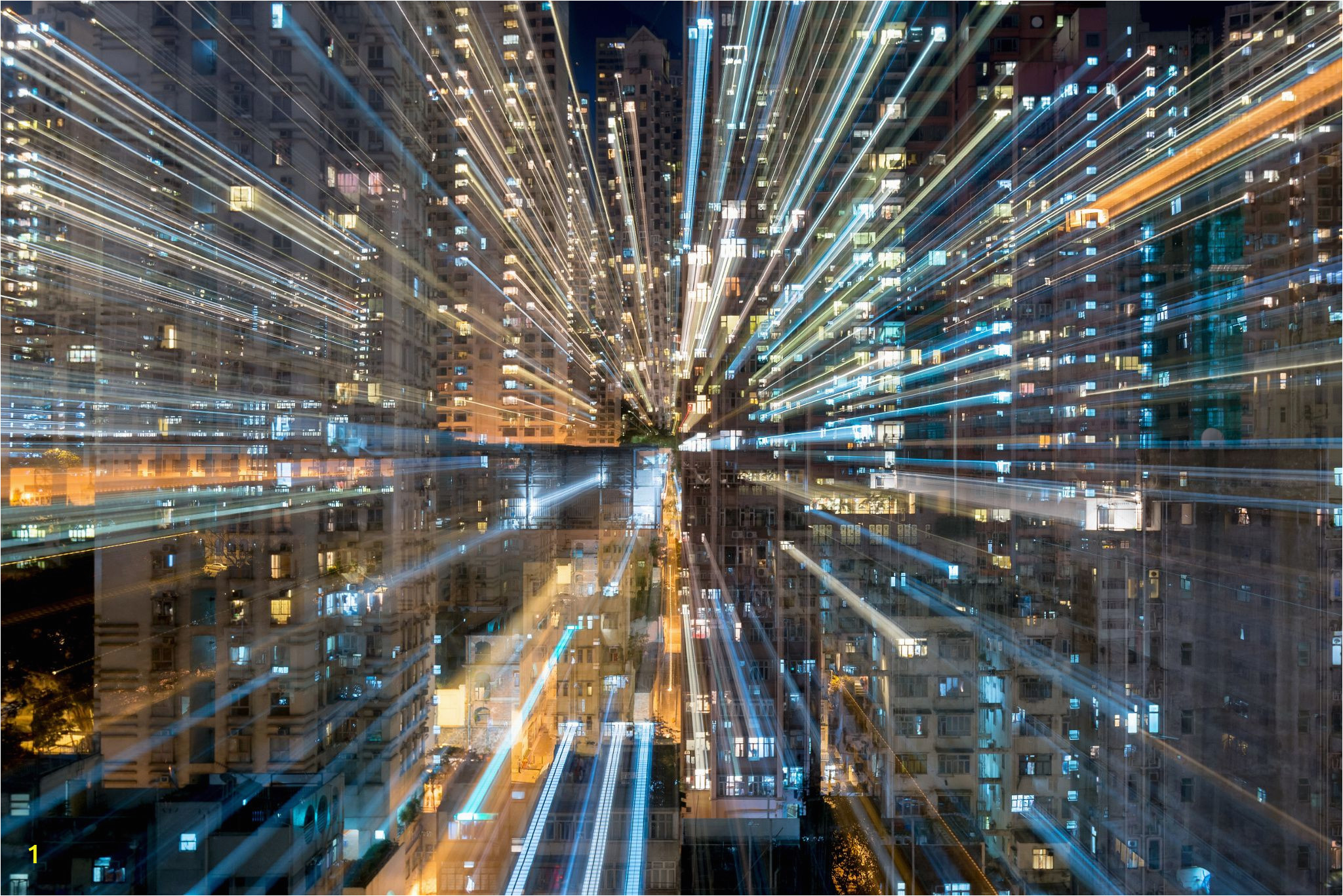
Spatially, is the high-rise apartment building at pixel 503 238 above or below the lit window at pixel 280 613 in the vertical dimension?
above

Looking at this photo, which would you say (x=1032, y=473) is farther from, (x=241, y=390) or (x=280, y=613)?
(x=241, y=390)

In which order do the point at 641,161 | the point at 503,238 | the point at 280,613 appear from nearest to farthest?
the point at 280,613 → the point at 641,161 → the point at 503,238

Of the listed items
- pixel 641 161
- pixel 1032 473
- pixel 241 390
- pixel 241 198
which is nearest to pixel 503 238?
pixel 641 161

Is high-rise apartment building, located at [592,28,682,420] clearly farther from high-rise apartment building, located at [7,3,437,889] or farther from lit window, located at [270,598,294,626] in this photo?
lit window, located at [270,598,294,626]

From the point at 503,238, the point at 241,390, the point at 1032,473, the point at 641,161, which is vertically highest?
the point at 641,161

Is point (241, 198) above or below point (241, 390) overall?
above

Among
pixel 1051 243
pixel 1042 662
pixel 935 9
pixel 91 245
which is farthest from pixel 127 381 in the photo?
pixel 1051 243

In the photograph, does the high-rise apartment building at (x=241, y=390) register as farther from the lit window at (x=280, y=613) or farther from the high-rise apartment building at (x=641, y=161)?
the high-rise apartment building at (x=641, y=161)

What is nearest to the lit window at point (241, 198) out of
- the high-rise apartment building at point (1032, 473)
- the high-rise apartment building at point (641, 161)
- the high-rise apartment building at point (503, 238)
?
the high-rise apartment building at point (503, 238)

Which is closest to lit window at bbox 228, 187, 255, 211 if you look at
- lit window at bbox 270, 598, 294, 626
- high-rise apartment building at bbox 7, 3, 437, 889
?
high-rise apartment building at bbox 7, 3, 437, 889

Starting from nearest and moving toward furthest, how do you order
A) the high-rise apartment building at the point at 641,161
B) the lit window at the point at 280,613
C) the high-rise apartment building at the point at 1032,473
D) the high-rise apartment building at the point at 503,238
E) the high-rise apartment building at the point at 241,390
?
the high-rise apartment building at the point at 1032,473
the high-rise apartment building at the point at 241,390
the high-rise apartment building at the point at 641,161
the lit window at the point at 280,613
the high-rise apartment building at the point at 503,238

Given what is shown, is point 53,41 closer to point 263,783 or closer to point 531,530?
point 531,530
